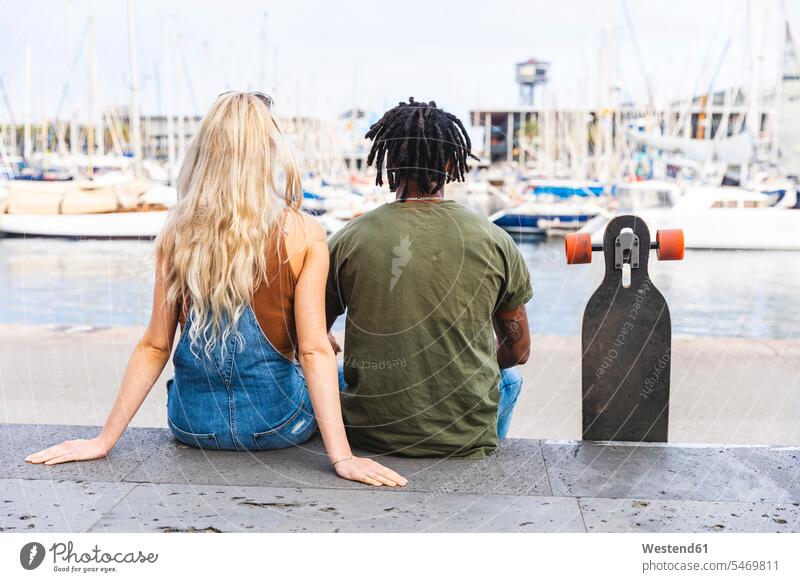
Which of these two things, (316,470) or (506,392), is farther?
(506,392)

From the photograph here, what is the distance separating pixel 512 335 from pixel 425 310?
0.39m

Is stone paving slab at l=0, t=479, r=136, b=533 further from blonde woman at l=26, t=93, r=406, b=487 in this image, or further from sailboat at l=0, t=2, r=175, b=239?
sailboat at l=0, t=2, r=175, b=239

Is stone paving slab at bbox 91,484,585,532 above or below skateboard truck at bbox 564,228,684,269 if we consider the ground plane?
below

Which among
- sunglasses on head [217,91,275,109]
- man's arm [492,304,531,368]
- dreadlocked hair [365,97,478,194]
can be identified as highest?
sunglasses on head [217,91,275,109]

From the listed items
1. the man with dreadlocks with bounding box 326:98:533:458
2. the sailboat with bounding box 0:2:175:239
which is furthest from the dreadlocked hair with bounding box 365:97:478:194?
the sailboat with bounding box 0:2:175:239

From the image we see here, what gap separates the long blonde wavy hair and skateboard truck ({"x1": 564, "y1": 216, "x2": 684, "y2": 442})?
42.8 inches

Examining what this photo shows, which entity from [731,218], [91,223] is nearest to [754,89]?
[731,218]

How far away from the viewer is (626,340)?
3191 mm

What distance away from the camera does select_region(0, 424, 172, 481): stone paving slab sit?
285cm

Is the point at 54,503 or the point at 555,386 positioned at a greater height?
the point at 54,503

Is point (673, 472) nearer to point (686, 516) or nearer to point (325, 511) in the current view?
point (686, 516)

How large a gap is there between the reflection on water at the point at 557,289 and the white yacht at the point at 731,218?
788 mm

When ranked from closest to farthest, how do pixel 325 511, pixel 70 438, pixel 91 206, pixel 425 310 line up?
pixel 325 511
pixel 425 310
pixel 70 438
pixel 91 206

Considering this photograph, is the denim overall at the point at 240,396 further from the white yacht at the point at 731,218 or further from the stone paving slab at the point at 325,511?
the white yacht at the point at 731,218
